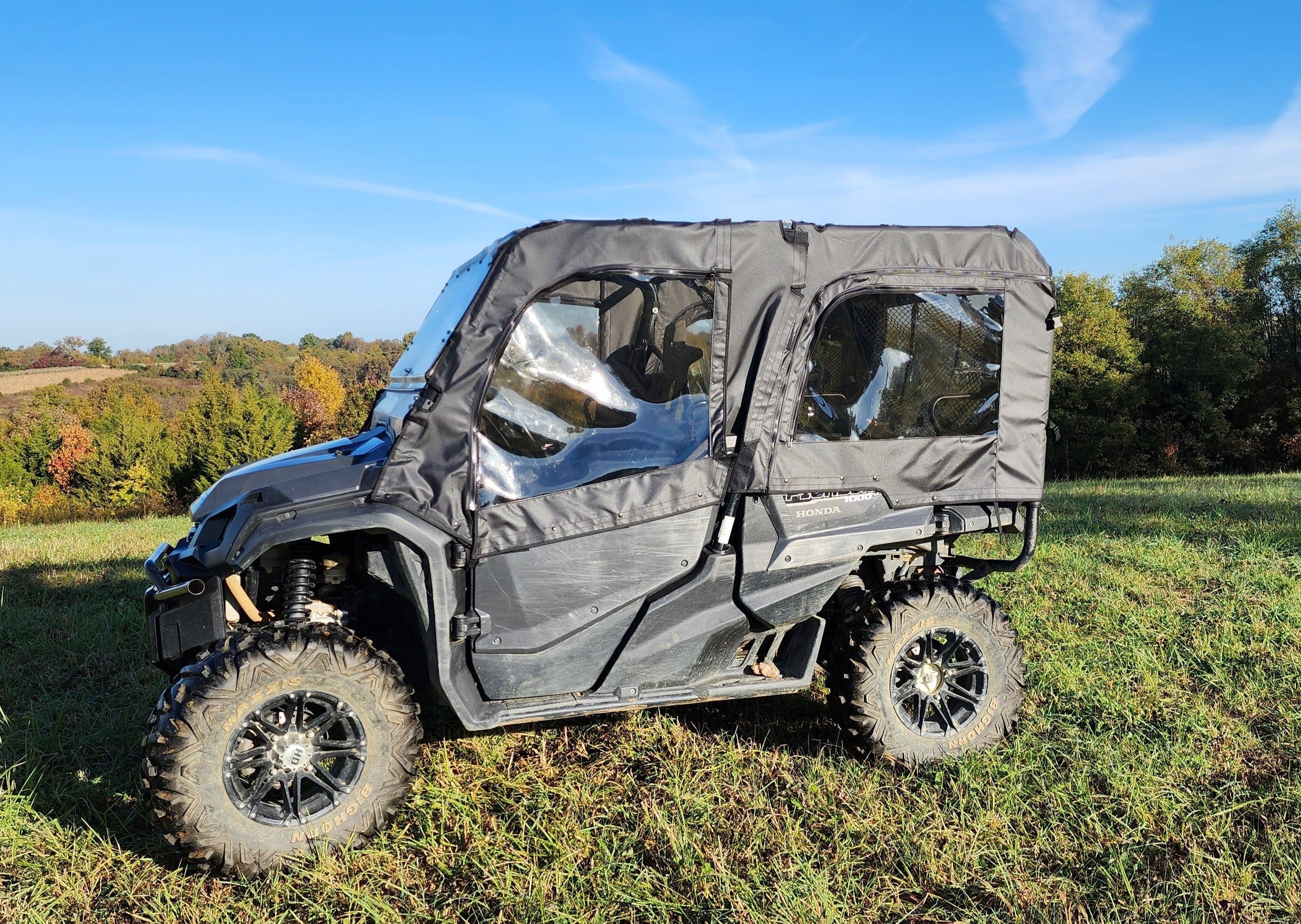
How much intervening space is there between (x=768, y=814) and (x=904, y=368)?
6.33 feet

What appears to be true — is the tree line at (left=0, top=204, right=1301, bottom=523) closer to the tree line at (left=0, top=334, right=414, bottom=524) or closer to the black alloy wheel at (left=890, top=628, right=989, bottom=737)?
the tree line at (left=0, top=334, right=414, bottom=524)

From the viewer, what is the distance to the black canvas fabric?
3328mm

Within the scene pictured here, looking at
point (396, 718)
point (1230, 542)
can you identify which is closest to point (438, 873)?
point (396, 718)

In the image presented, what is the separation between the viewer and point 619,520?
11.5 feet

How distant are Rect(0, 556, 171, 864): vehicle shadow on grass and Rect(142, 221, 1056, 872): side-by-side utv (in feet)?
2.15

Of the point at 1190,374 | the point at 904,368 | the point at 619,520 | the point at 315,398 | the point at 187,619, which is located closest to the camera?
the point at 187,619

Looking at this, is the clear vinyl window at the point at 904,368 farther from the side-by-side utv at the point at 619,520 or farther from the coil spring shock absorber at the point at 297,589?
the coil spring shock absorber at the point at 297,589

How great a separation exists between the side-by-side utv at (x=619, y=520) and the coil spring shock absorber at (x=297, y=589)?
0.01 metres

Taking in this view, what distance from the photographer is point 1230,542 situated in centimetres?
745

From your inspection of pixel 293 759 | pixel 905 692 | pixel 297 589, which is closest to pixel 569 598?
pixel 297 589

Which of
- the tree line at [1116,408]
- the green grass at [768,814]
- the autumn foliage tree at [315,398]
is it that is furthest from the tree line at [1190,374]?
the autumn foliage tree at [315,398]

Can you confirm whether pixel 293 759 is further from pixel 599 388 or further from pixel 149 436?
pixel 149 436

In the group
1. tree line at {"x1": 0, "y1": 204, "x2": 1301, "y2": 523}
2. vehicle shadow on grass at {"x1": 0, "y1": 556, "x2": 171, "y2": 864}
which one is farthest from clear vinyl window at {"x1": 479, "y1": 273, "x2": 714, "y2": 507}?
tree line at {"x1": 0, "y1": 204, "x2": 1301, "y2": 523}

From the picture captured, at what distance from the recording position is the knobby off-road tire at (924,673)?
3.87 m
